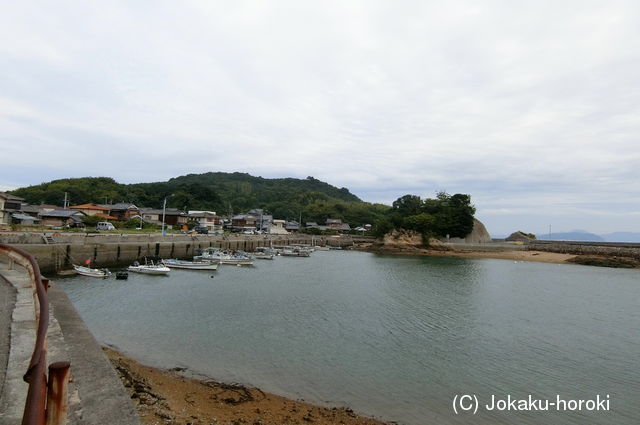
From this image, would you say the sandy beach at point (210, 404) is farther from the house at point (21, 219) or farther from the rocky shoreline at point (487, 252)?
the rocky shoreline at point (487, 252)

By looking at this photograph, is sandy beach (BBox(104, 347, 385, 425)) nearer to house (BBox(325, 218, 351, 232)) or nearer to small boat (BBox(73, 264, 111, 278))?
small boat (BBox(73, 264, 111, 278))

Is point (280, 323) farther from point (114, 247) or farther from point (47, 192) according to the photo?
point (47, 192)

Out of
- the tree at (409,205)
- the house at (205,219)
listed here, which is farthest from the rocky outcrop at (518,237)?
the house at (205,219)

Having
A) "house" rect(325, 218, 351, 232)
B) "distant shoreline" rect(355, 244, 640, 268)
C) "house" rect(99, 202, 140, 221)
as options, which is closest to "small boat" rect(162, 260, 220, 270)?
"house" rect(99, 202, 140, 221)

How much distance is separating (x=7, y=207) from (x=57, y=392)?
218 feet

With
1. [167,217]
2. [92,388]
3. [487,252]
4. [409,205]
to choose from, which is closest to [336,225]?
[409,205]

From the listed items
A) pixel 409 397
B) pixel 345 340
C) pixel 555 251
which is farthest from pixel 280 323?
pixel 555 251

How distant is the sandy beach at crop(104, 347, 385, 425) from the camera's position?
343 inches

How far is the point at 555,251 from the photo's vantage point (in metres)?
81.6

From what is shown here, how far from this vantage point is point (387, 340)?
18.5 metres

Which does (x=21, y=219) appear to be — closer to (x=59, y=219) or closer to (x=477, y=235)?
(x=59, y=219)

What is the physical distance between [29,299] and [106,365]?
17.5 feet

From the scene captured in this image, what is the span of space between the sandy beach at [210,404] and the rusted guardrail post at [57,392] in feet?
16.7

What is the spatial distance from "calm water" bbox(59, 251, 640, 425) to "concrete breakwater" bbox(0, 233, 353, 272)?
6.21 metres
